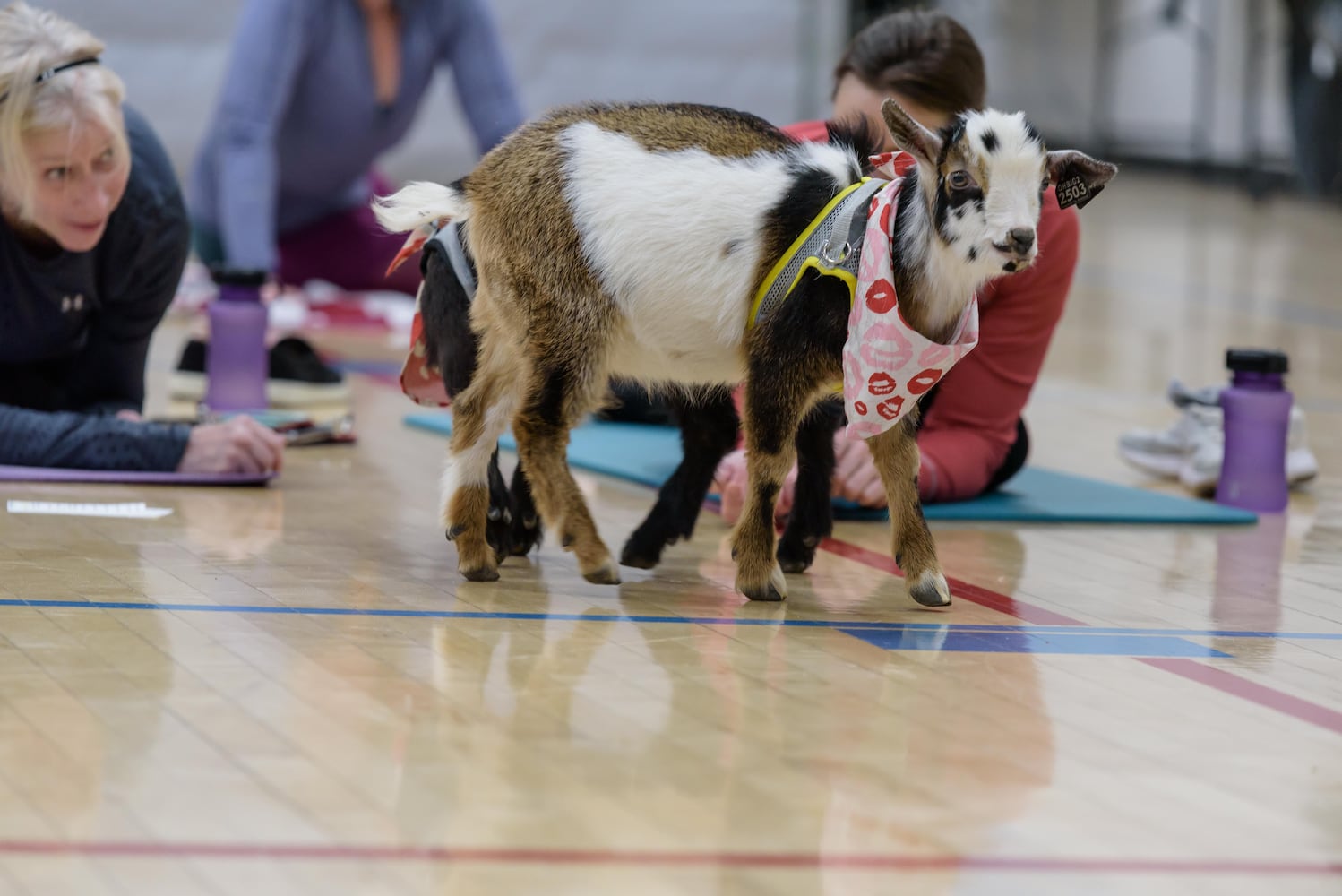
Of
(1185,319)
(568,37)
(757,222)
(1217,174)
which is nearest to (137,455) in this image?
(757,222)

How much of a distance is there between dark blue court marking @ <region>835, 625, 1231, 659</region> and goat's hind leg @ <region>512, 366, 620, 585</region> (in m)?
0.46

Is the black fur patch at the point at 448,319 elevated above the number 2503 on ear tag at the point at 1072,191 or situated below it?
below

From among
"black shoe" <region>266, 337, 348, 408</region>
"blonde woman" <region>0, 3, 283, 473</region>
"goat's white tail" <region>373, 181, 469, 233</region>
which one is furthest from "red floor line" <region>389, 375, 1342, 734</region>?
"black shoe" <region>266, 337, 348, 408</region>

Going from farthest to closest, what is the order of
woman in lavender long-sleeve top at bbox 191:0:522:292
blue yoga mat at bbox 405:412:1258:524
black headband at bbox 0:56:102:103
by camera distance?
woman in lavender long-sleeve top at bbox 191:0:522:292, blue yoga mat at bbox 405:412:1258:524, black headband at bbox 0:56:102:103

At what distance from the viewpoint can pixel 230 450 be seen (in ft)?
12.4

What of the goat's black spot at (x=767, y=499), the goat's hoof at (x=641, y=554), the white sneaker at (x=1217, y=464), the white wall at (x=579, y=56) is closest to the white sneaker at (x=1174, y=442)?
the white sneaker at (x=1217, y=464)

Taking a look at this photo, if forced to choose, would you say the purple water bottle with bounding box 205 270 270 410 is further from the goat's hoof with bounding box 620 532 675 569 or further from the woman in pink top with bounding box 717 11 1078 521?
the goat's hoof with bounding box 620 532 675 569

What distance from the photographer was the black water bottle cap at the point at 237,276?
4.65m

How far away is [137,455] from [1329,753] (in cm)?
249

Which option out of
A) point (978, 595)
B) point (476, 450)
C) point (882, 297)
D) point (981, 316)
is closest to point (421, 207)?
point (476, 450)

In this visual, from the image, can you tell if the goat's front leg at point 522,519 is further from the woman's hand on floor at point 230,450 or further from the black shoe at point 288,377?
Answer: the black shoe at point 288,377

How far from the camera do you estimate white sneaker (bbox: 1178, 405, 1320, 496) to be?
429 centimetres

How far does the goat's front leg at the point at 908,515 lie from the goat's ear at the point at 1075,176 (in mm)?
464

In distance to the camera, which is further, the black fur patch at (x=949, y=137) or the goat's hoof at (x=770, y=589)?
the goat's hoof at (x=770, y=589)
